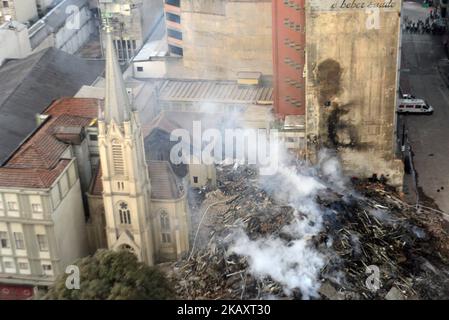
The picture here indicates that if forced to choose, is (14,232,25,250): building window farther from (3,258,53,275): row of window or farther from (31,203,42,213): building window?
(31,203,42,213): building window

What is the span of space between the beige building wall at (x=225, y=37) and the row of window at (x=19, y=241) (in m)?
33.3

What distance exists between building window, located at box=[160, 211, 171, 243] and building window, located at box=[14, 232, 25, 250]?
10047 millimetres

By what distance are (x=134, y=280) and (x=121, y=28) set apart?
180 ft

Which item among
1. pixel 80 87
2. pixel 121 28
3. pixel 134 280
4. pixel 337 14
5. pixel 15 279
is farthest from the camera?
pixel 121 28

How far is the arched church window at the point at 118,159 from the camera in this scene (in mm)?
57228

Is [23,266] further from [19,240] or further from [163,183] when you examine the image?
[163,183]

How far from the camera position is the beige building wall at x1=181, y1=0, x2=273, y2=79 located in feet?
275

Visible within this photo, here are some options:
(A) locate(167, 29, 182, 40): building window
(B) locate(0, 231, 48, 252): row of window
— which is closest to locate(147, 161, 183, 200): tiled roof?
(B) locate(0, 231, 48, 252): row of window

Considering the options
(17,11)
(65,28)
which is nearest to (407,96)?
(65,28)

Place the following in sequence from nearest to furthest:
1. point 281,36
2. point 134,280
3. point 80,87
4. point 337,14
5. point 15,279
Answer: point 134,280 → point 15,279 → point 337,14 → point 281,36 → point 80,87

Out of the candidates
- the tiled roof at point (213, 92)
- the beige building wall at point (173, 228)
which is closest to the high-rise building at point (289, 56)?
the tiled roof at point (213, 92)

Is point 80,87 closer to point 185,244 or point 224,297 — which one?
point 185,244

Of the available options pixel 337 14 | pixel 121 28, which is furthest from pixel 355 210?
pixel 121 28

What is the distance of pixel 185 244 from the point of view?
6256 cm
